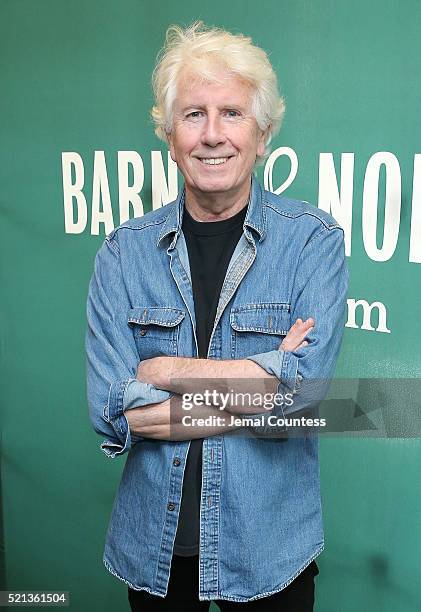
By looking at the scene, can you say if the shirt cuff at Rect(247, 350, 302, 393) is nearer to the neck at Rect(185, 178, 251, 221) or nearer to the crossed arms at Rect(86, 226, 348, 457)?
the crossed arms at Rect(86, 226, 348, 457)

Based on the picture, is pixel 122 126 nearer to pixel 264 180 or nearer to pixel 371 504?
pixel 264 180

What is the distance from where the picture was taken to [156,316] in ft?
5.17

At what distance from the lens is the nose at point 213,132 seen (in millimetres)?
1528

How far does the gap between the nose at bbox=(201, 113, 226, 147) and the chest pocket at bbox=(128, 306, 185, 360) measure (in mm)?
320

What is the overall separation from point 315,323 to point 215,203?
0.31m

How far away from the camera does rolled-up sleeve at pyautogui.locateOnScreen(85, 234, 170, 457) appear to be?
153 centimetres

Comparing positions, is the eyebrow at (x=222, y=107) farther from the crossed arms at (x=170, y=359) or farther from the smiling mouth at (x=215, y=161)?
the crossed arms at (x=170, y=359)

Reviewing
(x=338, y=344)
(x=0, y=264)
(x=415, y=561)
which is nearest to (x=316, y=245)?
(x=338, y=344)

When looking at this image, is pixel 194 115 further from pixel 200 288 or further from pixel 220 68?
pixel 200 288

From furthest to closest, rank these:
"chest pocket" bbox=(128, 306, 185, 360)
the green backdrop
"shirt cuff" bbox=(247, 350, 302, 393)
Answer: the green backdrop → "chest pocket" bbox=(128, 306, 185, 360) → "shirt cuff" bbox=(247, 350, 302, 393)

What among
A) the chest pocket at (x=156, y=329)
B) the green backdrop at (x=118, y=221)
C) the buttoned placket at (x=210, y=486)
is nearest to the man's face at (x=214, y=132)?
the buttoned placket at (x=210, y=486)

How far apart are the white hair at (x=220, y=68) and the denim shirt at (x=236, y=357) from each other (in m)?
0.17

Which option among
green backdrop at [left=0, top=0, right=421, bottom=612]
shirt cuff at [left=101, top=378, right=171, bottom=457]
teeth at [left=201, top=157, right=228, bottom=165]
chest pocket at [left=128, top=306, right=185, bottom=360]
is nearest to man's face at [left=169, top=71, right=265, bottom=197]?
teeth at [left=201, top=157, right=228, bottom=165]

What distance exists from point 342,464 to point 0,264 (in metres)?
1.34
